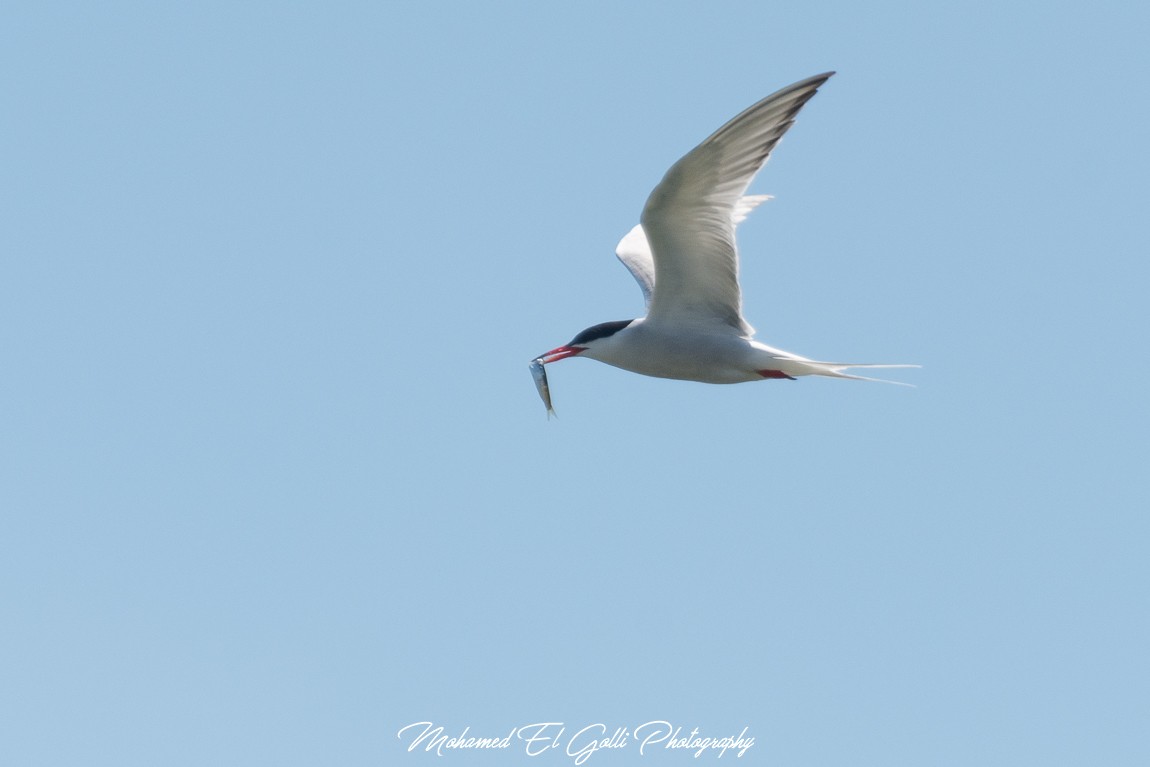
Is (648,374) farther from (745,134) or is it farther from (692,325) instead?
(745,134)

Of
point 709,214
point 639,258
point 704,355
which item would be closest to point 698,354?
point 704,355

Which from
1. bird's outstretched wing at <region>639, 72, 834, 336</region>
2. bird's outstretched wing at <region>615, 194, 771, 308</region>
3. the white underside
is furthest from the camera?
bird's outstretched wing at <region>615, 194, 771, 308</region>

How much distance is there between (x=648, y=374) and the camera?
8.87 meters

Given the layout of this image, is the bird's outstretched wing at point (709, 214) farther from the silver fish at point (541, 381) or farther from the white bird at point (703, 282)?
the silver fish at point (541, 381)

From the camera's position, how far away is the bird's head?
29.1 ft

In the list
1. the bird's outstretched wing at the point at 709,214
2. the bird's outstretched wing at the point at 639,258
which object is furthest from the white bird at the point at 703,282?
the bird's outstretched wing at the point at 639,258

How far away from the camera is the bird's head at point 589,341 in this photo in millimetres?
8883

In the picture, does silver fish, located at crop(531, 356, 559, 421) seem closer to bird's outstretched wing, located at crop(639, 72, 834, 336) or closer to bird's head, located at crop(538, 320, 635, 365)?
bird's head, located at crop(538, 320, 635, 365)

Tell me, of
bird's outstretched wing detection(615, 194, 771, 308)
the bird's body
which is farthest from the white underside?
bird's outstretched wing detection(615, 194, 771, 308)

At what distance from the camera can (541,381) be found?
30.3 ft

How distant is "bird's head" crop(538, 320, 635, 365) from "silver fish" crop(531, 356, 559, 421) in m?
0.04

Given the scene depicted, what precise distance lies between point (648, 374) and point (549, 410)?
731 mm

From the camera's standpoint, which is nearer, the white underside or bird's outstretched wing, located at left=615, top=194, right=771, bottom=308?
the white underside

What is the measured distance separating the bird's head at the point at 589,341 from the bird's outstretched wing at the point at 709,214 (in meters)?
0.28
